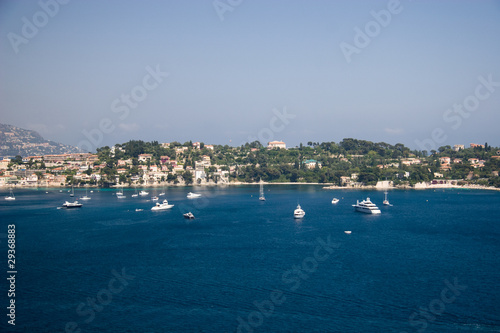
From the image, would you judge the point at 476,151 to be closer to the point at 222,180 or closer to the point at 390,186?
the point at 390,186

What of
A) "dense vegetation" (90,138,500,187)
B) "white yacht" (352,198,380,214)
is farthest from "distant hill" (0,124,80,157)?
"white yacht" (352,198,380,214)

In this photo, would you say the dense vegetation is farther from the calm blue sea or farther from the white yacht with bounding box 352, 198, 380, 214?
the calm blue sea

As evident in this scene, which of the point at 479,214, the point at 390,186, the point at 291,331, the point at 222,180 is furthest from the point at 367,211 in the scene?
the point at 222,180

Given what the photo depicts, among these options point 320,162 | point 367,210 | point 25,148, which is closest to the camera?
point 367,210

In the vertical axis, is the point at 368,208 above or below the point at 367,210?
above

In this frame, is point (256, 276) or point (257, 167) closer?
point (256, 276)

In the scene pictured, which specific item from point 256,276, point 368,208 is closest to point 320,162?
point 368,208

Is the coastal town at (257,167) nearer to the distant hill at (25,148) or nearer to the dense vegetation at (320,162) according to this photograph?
the dense vegetation at (320,162)

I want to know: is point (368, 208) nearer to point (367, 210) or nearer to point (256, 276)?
point (367, 210)

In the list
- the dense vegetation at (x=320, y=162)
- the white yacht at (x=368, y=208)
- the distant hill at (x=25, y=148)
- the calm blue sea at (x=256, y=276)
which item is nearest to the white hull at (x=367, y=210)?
the white yacht at (x=368, y=208)
